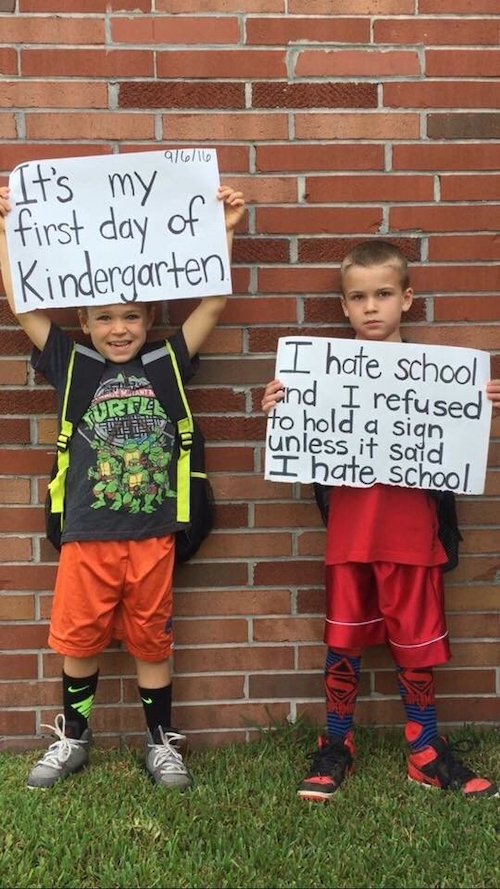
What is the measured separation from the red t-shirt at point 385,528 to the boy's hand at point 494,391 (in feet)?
1.19

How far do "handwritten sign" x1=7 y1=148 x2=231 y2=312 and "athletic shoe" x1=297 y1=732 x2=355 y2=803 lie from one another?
149 centimetres

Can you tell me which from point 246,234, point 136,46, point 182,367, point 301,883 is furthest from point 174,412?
point 301,883

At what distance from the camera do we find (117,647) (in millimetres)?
3164

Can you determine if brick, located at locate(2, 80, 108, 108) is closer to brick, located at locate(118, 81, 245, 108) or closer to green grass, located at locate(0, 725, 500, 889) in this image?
brick, located at locate(118, 81, 245, 108)

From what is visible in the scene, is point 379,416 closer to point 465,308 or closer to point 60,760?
point 465,308

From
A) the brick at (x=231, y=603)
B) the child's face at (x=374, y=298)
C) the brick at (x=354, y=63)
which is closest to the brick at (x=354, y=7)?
the brick at (x=354, y=63)

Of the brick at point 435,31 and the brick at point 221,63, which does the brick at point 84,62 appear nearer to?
the brick at point 221,63

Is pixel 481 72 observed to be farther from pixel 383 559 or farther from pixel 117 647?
pixel 117 647

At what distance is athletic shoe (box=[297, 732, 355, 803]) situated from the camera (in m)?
2.79

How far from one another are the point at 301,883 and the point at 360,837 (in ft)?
0.93

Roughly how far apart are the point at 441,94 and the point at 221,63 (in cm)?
73

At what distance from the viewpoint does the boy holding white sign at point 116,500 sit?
2863mm

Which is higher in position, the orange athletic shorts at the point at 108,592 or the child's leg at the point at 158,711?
the orange athletic shorts at the point at 108,592

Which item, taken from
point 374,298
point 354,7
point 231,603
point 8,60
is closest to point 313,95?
point 354,7
